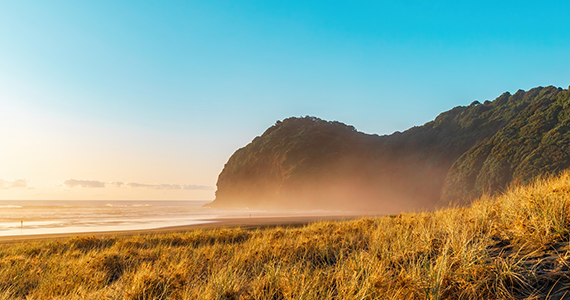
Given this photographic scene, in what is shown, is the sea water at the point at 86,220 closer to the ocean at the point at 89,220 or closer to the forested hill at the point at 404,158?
the ocean at the point at 89,220

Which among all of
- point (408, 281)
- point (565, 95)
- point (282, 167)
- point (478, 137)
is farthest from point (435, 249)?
point (282, 167)

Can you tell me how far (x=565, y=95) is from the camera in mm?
50250

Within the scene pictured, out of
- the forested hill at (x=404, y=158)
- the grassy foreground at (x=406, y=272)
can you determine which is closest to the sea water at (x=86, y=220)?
the grassy foreground at (x=406, y=272)

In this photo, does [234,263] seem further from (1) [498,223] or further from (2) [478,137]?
(2) [478,137]

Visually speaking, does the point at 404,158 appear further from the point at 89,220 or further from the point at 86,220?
the point at 86,220

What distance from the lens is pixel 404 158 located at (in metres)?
83.6

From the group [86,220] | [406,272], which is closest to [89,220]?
[86,220]

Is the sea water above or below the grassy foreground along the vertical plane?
below

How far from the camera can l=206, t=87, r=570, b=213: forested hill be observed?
46250 mm

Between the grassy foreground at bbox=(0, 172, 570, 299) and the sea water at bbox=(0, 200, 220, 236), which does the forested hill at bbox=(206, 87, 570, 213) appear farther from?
the grassy foreground at bbox=(0, 172, 570, 299)

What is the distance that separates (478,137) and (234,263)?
74.0 metres

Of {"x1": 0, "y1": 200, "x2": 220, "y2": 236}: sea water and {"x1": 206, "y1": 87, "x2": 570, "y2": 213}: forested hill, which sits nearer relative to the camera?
{"x1": 0, "y1": 200, "x2": 220, "y2": 236}: sea water

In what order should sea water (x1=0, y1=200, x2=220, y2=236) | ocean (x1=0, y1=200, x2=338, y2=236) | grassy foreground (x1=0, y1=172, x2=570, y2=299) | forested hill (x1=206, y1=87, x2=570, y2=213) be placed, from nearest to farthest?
1. grassy foreground (x1=0, y1=172, x2=570, y2=299)
2. sea water (x1=0, y1=200, x2=220, y2=236)
3. ocean (x1=0, y1=200, x2=338, y2=236)
4. forested hill (x1=206, y1=87, x2=570, y2=213)

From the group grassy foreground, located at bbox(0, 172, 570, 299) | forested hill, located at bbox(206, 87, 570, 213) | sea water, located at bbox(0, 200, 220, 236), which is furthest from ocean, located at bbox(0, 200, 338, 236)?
forested hill, located at bbox(206, 87, 570, 213)
